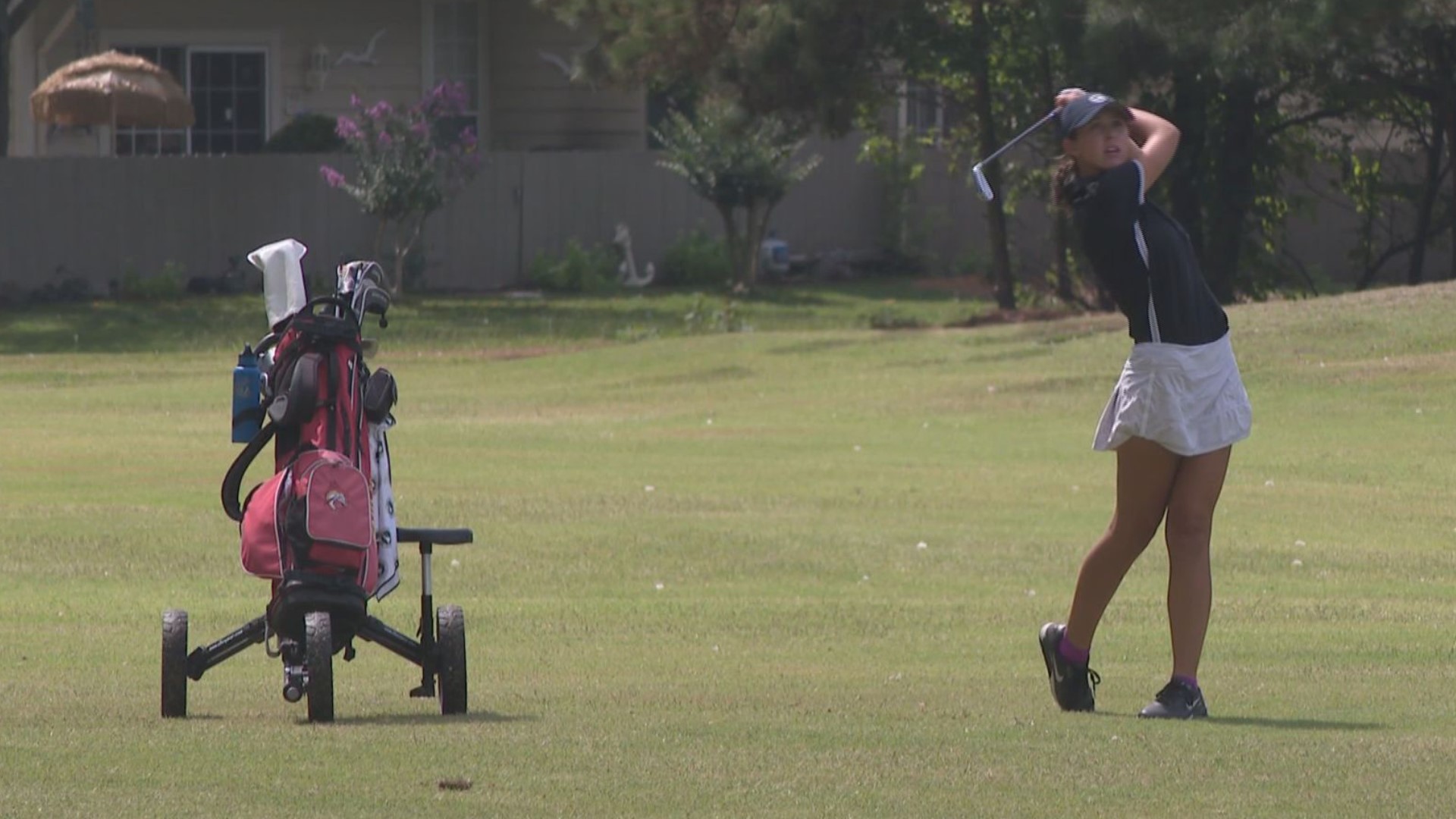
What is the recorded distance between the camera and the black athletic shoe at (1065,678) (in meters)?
7.02

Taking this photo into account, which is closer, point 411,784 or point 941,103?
point 411,784

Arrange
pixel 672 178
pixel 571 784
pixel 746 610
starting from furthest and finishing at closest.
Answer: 1. pixel 672 178
2. pixel 746 610
3. pixel 571 784

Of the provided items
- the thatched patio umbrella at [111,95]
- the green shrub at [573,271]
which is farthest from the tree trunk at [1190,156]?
the thatched patio umbrella at [111,95]

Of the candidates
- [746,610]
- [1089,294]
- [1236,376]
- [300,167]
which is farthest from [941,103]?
[1236,376]

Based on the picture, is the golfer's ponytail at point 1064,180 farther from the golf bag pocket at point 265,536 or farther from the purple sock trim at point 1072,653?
the golf bag pocket at point 265,536

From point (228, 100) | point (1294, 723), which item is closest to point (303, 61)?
point (228, 100)

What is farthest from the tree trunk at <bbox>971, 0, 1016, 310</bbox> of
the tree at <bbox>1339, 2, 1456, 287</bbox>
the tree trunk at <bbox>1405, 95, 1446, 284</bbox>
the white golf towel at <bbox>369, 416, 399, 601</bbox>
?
the white golf towel at <bbox>369, 416, 399, 601</bbox>

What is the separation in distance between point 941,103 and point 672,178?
668 cm

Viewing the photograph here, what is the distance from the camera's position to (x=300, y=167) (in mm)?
32312

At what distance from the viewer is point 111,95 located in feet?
95.1

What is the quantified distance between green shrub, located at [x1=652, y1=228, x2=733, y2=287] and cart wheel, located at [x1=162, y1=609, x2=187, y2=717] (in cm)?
2817

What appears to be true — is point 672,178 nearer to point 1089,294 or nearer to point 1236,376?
point 1089,294

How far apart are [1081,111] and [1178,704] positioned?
1.75 m

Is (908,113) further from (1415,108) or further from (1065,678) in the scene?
(1065,678)
